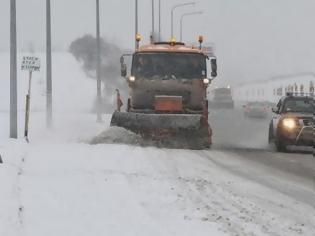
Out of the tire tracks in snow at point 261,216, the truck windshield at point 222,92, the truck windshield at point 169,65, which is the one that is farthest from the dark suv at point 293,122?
the truck windshield at point 222,92

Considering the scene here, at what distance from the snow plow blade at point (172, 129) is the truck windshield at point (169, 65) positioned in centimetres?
157

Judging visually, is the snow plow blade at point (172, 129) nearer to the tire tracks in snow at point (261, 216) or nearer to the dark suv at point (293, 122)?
the dark suv at point (293, 122)

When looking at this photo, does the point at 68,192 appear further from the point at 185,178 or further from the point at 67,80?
the point at 67,80

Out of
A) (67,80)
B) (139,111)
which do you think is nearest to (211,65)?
(139,111)

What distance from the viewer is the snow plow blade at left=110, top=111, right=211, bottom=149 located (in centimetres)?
1861

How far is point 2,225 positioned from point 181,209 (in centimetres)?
244

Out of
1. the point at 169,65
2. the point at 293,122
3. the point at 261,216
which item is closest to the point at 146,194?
the point at 261,216

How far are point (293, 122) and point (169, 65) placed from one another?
3779 mm

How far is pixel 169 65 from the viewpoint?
2003 centimetres

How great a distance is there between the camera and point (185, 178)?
39.6ft

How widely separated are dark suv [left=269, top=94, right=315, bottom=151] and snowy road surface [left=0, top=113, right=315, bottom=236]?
2.91 m

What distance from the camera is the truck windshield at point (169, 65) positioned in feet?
65.3

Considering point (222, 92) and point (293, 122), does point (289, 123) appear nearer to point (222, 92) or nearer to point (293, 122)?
point (293, 122)

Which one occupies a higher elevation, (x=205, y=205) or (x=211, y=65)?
(x=211, y=65)
